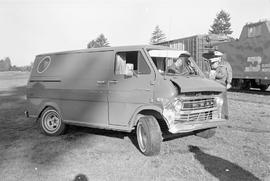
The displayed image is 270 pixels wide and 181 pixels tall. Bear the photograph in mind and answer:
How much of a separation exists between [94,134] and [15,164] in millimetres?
2339

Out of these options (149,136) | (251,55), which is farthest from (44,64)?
(251,55)

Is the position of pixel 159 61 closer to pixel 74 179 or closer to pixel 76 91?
pixel 76 91

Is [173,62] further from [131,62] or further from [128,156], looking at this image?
[128,156]

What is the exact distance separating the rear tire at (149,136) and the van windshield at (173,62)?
1.08m

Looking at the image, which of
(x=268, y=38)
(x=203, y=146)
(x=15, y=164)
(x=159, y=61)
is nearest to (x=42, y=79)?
(x=15, y=164)

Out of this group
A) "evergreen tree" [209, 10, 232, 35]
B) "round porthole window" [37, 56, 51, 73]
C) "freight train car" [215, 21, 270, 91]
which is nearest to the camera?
"round porthole window" [37, 56, 51, 73]

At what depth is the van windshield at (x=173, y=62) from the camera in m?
5.65

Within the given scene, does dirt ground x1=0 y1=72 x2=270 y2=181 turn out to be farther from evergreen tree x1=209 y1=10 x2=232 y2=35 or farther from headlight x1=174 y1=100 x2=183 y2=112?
evergreen tree x1=209 y1=10 x2=232 y2=35

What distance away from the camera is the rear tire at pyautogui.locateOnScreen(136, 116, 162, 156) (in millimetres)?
4922

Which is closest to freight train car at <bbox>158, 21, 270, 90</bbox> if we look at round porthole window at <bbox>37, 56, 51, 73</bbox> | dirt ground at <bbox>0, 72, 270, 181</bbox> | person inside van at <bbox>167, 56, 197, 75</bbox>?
person inside van at <bbox>167, 56, 197, 75</bbox>

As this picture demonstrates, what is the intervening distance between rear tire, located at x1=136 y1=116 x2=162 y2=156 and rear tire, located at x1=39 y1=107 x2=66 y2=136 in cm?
249

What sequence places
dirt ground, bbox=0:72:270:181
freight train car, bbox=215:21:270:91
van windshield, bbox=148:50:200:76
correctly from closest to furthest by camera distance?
dirt ground, bbox=0:72:270:181 < van windshield, bbox=148:50:200:76 < freight train car, bbox=215:21:270:91

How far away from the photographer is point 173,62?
601 cm

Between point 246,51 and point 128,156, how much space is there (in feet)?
40.0
